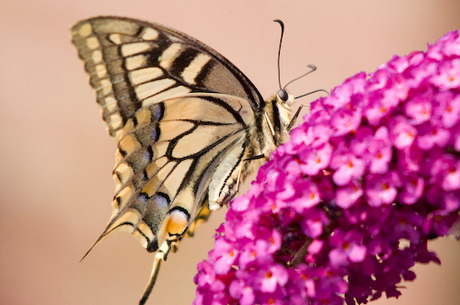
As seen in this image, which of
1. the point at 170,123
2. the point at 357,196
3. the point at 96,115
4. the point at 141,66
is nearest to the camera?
the point at 357,196

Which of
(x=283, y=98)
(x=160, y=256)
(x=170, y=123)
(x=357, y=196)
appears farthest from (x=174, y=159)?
(x=357, y=196)

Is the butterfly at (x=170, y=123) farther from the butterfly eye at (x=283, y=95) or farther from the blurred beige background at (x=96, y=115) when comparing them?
the blurred beige background at (x=96, y=115)

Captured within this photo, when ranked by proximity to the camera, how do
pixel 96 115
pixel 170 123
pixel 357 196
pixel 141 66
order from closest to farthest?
pixel 357 196 < pixel 141 66 < pixel 170 123 < pixel 96 115

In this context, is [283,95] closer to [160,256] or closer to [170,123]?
[170,123]

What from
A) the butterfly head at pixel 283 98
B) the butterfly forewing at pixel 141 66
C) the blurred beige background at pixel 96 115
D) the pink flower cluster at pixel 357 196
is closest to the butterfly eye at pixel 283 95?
the butterfly head at pixel 283 98

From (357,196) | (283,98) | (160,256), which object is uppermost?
(283,98)

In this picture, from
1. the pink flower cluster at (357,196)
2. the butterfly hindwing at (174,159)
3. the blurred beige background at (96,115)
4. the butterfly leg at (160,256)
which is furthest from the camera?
the blurred beige background at (96,115)
